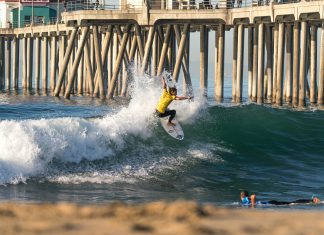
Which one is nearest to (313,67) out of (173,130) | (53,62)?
(173,130)

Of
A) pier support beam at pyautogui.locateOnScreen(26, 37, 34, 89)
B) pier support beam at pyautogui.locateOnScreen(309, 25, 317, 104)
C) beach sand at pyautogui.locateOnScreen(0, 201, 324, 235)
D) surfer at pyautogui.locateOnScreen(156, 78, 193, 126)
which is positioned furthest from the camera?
pier support beam at pyautogui.locateOnScreen(26, 37, 34, 89)

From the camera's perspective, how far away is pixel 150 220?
661cm

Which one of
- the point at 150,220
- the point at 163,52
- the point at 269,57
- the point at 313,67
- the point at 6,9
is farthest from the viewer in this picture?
the point at 6,9

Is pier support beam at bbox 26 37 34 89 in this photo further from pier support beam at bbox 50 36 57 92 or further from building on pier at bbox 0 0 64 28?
building on pier at bbox 0 0 64 28

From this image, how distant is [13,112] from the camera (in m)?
37.3

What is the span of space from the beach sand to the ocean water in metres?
7.77

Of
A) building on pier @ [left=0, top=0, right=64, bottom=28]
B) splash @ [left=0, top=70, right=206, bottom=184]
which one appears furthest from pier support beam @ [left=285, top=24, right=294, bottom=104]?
building on pier @ [left=0, top=0, right=64, bottom=28]

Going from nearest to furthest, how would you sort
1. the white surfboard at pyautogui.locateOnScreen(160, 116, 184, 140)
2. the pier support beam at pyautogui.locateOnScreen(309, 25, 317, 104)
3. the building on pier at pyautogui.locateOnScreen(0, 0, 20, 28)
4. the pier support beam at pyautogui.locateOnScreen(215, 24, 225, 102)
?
the white surfboard at pyautogui.locateOnScreen(160, 116, 184, 140) < the pier support beam at pyautogui.locateOnScreen(309, 25, 317, 104) < the pier support beam at pyautogui.locateOnScreen(215, 24, 225, 102) < the building on pier at pyautogui.locateOnScreen(0, 0, 20, 28)

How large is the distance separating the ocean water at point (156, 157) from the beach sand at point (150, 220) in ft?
25.5

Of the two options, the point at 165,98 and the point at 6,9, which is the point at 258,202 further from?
the point at 6,9

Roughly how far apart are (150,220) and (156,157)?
584 inches

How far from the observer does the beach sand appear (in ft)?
20.4

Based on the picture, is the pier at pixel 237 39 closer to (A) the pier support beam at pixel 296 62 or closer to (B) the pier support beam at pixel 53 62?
(A) the pier support beam at pixel 296 62

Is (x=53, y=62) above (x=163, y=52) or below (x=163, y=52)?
below
